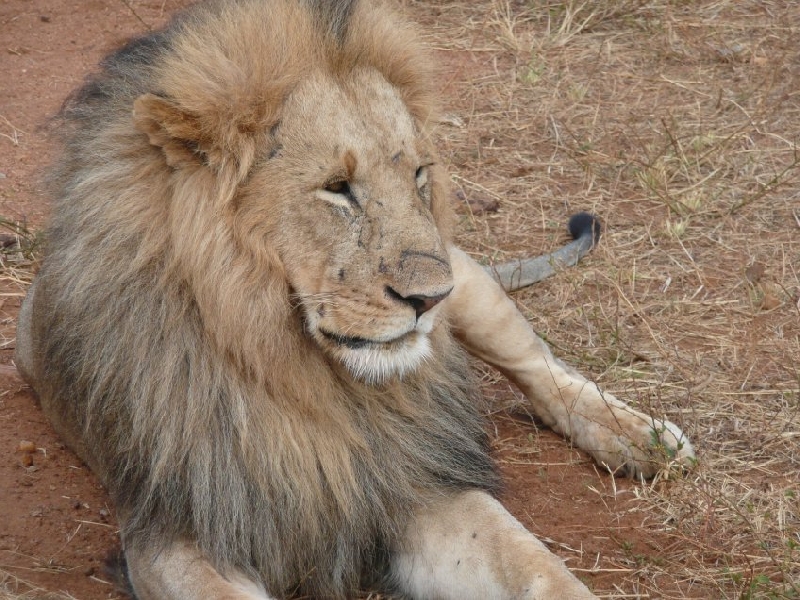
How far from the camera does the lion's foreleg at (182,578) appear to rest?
2.80 m

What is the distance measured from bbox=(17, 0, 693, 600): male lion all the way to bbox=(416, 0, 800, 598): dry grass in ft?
2.20

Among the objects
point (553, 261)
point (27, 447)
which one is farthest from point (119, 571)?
point (553, 261)

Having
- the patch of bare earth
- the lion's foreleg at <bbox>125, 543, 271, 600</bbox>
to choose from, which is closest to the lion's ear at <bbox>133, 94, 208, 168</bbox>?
the patch of bare earth

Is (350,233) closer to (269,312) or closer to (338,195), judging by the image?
(338,195)

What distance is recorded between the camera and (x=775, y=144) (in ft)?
19.0

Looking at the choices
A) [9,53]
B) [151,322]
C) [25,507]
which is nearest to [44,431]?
[25,507]

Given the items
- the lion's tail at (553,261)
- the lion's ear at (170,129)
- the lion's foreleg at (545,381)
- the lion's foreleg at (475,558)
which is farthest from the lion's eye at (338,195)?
the lion's tail at (553,261)

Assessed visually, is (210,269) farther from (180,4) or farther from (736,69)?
(180,4)

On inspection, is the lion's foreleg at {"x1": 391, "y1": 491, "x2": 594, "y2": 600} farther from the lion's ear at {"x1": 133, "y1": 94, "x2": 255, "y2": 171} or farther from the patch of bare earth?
the lion's ear at {"x1": 133, "y1": 94, "x2": 255, "y2": 171}

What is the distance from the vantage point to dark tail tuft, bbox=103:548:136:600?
310cm

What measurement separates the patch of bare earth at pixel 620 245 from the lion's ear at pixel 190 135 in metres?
0.77

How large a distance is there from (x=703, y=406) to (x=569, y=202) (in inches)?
69.0

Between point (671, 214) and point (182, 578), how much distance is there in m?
3.22

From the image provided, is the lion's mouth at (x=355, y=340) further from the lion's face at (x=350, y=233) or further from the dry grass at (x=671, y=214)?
the dry grass at (x=671, y=214)
